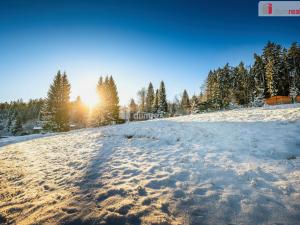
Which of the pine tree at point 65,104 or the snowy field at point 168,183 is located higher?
the pine tree at point 65,104

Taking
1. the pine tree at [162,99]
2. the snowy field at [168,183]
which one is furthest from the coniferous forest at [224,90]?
the snowy field at [168,183]

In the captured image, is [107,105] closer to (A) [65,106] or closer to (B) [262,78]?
(A) [65,106]

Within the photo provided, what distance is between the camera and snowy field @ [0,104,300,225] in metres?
4.25

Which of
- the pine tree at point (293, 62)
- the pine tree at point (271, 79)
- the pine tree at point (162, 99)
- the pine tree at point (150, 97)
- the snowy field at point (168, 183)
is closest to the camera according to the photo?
the snowy field at point (168, 183)

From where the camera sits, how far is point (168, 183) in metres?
5.76

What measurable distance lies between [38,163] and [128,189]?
613cm

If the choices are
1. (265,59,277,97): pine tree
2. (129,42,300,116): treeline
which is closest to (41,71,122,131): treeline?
(129,42,300,116): treeline

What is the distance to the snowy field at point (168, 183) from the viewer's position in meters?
4.25

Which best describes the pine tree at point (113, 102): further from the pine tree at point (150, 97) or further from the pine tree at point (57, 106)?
the pine tree at point (150, 97)

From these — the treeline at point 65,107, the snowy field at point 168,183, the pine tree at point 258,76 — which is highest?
the pine tree at point 258,76

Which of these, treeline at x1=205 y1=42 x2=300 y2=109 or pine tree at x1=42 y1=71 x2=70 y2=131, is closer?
pine tree at x1=42 y1=71 x2=70 y2=131

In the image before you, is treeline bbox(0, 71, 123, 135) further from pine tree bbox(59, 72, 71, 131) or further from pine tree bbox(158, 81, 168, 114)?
pine tree bbox(158, 81, 168, 114)

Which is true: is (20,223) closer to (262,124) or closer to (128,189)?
(128,189)

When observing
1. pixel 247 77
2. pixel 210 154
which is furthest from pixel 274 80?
pixel 210 154
